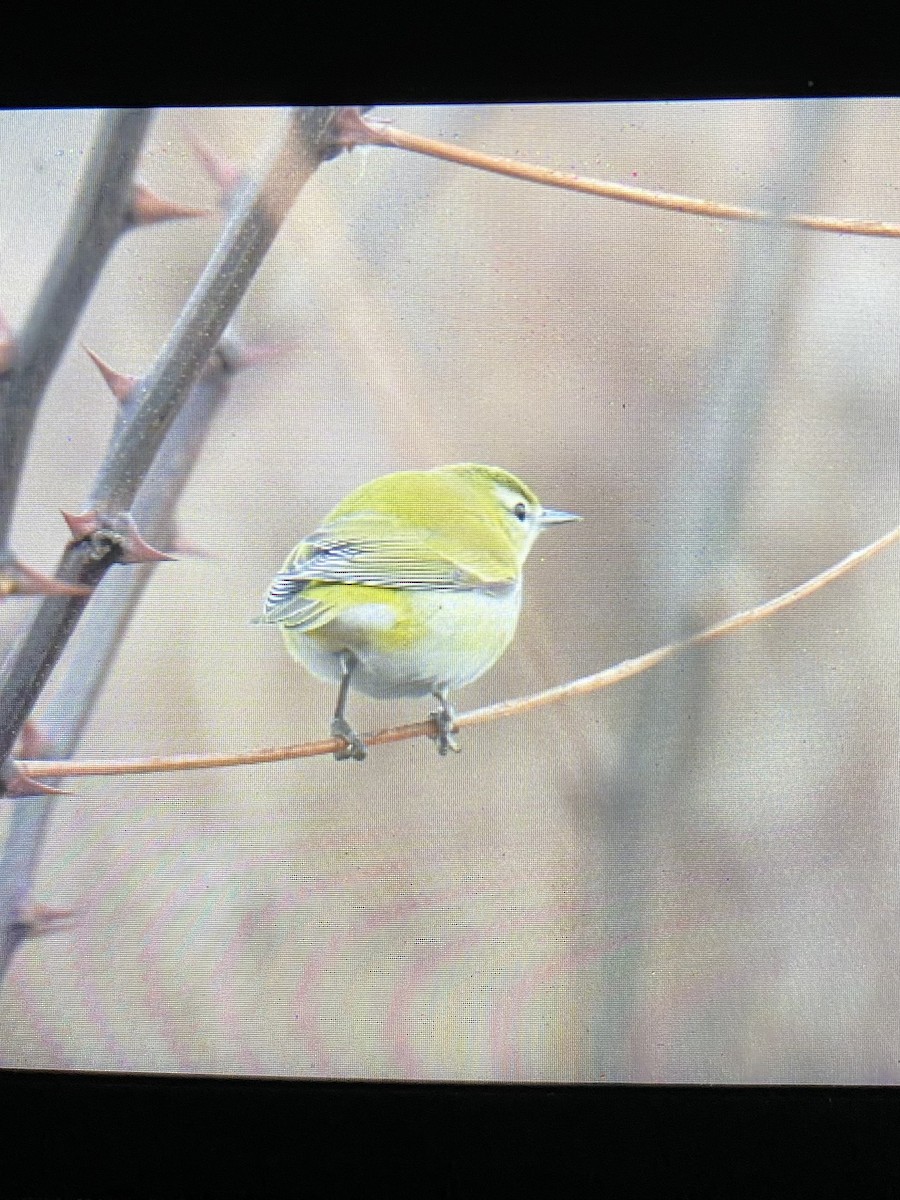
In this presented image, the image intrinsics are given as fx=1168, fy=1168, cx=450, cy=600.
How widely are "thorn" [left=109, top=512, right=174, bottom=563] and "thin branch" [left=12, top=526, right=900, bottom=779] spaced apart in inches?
8.5

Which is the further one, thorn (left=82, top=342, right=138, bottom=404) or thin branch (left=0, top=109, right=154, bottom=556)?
thin branch (left=0, top=109, right=154, bottom=556)

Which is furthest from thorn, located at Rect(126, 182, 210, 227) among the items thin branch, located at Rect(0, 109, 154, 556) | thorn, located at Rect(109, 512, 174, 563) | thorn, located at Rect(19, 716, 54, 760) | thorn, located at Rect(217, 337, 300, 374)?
thorn, located at Rect(19, 716, 54, 760)

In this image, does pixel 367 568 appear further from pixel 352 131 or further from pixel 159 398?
pixel 352 131

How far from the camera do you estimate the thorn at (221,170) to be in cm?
124

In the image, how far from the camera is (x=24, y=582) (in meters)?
1.24

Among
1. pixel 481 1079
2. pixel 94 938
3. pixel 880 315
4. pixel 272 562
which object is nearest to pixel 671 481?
pixel 880 315

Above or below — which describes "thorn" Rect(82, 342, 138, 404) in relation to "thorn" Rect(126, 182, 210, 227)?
below

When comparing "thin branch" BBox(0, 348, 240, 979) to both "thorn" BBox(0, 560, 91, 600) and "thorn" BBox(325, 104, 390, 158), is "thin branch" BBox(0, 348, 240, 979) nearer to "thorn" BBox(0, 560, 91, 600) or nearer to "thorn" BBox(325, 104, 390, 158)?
"thorn" BBox(0, 560, 91, 600)

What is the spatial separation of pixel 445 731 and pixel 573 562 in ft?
0.75

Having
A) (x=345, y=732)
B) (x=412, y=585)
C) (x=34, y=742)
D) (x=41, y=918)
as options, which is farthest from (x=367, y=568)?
(x=41, y=918)

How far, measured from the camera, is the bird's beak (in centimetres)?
125

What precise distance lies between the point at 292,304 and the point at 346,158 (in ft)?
0.56

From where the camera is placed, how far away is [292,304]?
1.24 meters

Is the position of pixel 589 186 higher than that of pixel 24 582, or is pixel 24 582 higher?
pixel 589 186
